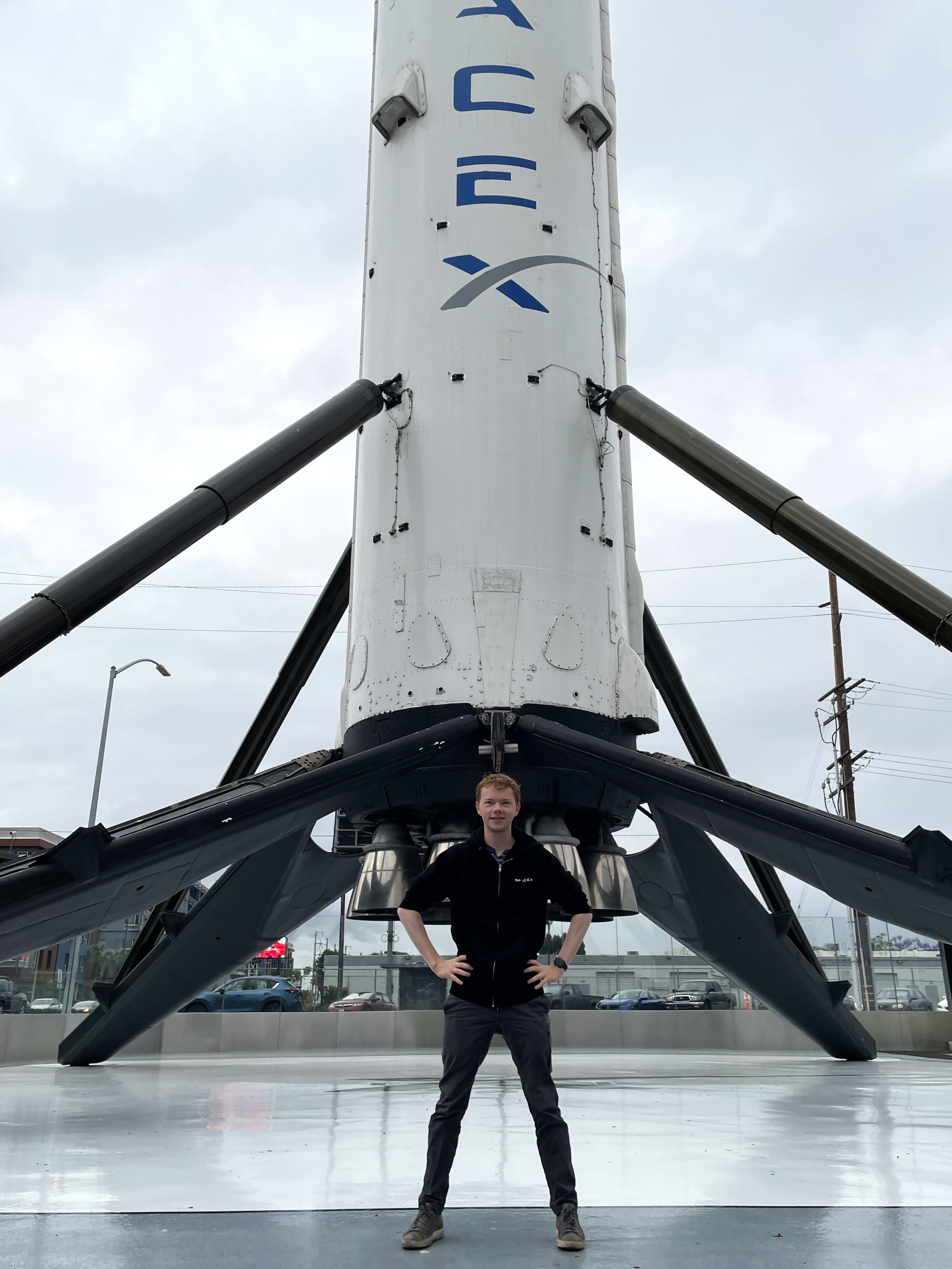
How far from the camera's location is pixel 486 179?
9453mm

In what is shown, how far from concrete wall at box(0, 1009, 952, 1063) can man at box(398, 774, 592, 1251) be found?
45.6 ft

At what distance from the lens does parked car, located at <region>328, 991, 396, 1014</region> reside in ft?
60.0

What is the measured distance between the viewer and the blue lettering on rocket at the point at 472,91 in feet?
31.8

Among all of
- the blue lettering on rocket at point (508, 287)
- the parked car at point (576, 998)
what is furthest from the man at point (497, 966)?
the parked car at point (576, 998)

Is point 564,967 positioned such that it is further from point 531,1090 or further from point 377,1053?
point 377,1053

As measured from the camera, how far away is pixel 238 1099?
7996 mm

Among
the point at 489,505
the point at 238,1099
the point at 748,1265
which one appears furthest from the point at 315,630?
the point at 748,1265

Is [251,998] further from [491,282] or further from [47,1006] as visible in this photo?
[491,282]

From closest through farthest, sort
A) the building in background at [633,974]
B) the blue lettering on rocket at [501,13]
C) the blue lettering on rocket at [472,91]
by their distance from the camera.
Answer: the blue lettering on rocket at [472,91] < the blue lettering on rocket at [501,13] < the building in background at [633,974]

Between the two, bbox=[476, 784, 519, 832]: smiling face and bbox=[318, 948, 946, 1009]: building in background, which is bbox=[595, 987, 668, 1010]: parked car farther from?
bbox=[476, 784, 519, 832]: smiling face

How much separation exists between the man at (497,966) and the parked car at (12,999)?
14.8 meters

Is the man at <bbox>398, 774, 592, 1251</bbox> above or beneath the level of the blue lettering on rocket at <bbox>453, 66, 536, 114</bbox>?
beneath

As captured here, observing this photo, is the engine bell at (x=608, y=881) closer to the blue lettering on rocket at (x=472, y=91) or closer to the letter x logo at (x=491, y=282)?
the letter x logo at (x=491, y=282)

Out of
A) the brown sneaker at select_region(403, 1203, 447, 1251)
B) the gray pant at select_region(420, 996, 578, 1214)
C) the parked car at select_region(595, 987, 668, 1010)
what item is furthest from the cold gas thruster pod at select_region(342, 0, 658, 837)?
the parked car at select_region(595, 987, 668, 1010)
